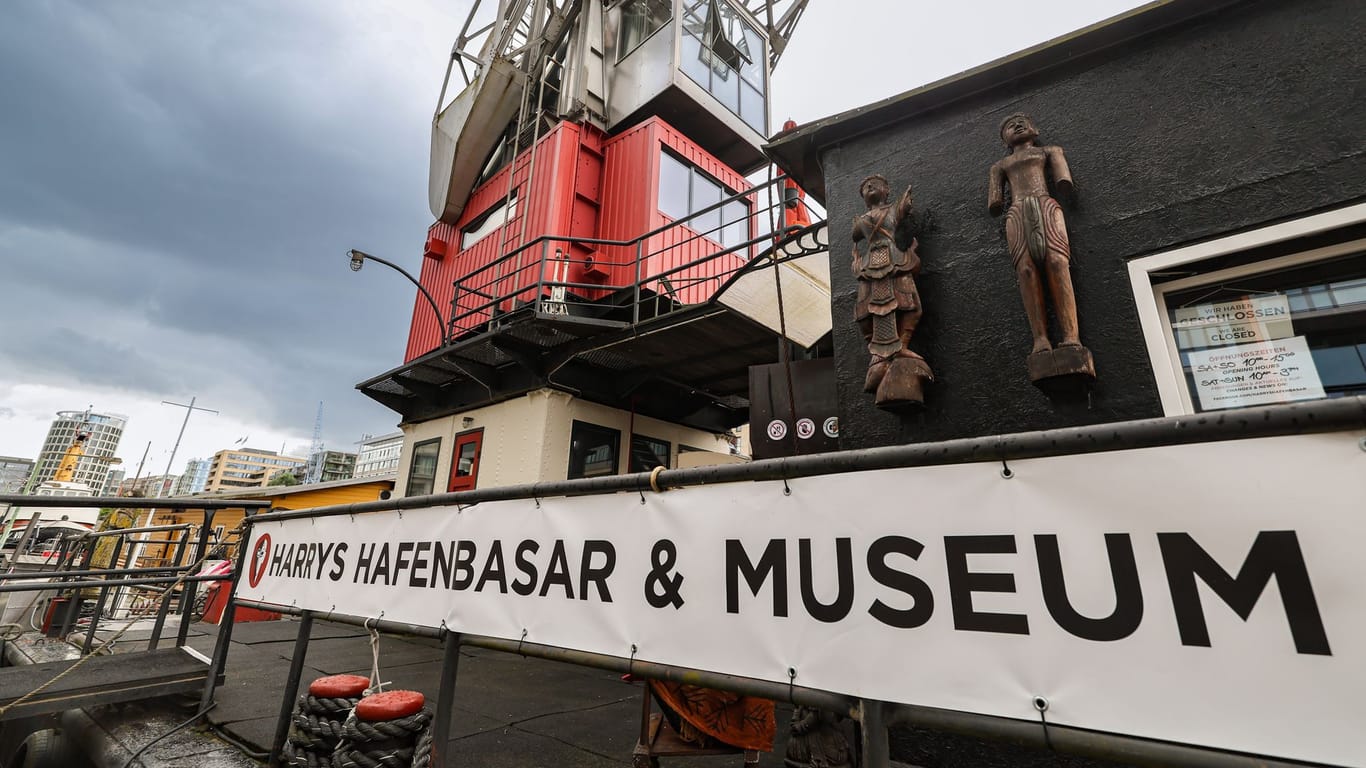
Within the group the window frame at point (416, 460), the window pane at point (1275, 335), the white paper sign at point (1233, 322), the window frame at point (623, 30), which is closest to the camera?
the window pane at point (1275, 335)

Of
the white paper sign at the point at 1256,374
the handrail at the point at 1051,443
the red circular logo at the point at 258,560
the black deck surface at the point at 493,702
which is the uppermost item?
the white paper sign at the point at 1256,374

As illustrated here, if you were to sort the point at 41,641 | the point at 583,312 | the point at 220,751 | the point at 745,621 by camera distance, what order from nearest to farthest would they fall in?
the point at 745,621 → the point at 220,751 → the point at 41,641 → the point at 583,312

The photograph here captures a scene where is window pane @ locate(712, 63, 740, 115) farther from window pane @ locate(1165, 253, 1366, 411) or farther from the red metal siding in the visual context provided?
window pane @ locate(1165, 253, 1366, 411)

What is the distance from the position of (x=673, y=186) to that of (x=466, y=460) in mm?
6141

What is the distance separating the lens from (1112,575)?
1.18 meters

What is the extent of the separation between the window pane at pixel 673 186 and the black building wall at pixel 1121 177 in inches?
249

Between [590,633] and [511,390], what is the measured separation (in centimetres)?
760

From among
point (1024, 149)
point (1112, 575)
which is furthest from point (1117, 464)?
point (1024, 149)

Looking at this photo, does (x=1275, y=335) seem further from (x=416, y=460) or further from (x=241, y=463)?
(x=241, y=463)

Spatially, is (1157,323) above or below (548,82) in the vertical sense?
below

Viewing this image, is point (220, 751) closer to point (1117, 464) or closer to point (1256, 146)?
point (1117, 464)

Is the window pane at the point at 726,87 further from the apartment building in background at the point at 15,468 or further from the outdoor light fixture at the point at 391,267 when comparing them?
the apartment building in background at the point at 15,468

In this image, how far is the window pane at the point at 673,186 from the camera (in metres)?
9.79

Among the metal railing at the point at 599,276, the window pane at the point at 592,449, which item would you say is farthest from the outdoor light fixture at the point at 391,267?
the window pane at the point at 592,449
